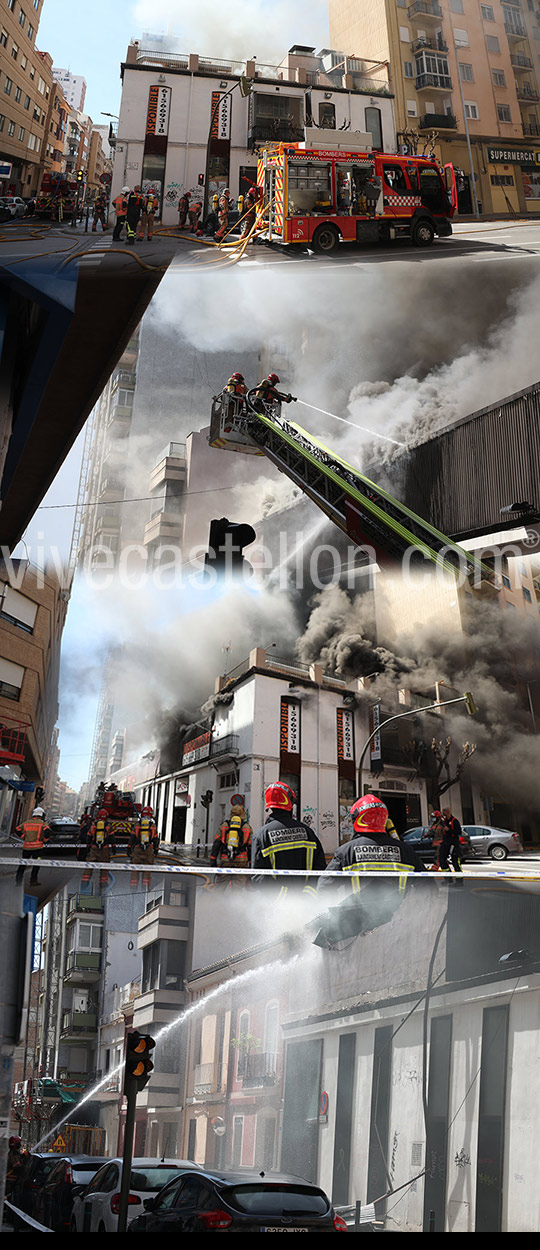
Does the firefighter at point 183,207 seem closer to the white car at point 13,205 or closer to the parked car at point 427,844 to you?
the white car at point 13,205

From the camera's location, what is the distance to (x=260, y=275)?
5.03 metres

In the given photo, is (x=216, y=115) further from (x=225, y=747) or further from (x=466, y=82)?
(x=225, y=747)

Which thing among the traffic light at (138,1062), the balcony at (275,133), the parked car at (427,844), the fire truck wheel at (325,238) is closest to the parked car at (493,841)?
the parked car at (427,844)

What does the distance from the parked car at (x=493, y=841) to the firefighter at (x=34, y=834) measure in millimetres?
2007

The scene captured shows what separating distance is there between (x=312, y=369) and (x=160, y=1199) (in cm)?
398

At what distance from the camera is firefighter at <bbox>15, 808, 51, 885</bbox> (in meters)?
4.02

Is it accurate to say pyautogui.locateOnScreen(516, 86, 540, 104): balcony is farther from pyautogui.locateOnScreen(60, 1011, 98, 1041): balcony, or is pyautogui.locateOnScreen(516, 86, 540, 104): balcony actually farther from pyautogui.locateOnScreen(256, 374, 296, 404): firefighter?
pyautogui.locateOnScreen(60, 1011, 98, 1041): balcony

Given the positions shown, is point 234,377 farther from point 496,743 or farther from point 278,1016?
point 278,1016

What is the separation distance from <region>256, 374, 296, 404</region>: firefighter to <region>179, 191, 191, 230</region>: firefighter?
105 centimetres

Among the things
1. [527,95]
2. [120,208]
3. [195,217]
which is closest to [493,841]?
[195,217]

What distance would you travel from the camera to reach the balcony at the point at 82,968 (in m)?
3.59

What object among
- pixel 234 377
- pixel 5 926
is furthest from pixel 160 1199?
pixel 234 377

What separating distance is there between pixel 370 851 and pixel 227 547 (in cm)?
170

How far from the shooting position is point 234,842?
162 inches
